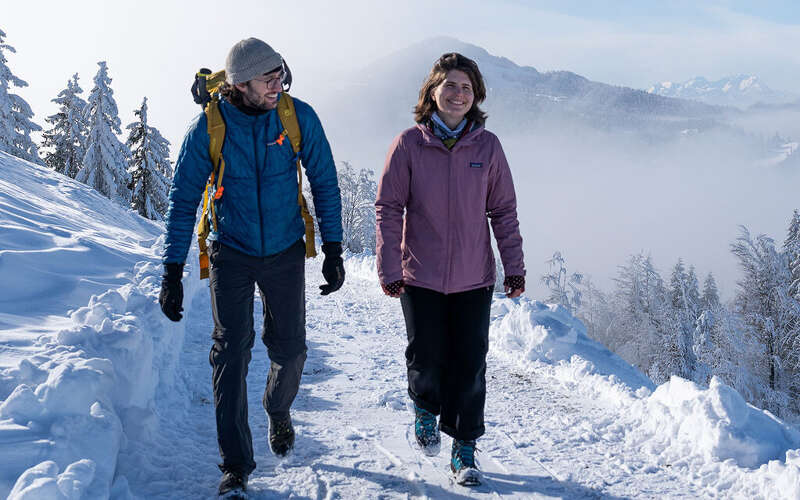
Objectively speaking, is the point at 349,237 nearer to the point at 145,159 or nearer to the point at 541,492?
the point at 145,159

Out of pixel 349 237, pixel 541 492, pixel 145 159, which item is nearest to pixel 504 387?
pixel 541 492

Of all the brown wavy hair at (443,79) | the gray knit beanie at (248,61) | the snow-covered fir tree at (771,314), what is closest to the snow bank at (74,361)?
the gray knit beanie at (248,61)

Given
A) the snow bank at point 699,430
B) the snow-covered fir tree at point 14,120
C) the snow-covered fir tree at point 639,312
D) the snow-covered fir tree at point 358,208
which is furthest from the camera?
the snow-covered fir tree at point 358,208

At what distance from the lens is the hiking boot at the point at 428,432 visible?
3.60 metres

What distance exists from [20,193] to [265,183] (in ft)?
31.8

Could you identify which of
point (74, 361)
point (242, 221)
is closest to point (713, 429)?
point (242, 221)

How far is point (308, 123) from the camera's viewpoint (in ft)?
10.7

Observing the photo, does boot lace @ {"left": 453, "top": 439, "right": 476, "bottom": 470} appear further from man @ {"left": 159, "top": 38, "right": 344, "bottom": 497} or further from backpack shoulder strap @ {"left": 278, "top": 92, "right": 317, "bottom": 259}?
backpack shoulder strap @ {"left": 278, "top": 92, "right": 317, "bottom": 259}

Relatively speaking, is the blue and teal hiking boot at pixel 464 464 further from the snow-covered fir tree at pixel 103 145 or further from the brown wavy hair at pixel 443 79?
the snow-covered fir tree at pixel 103 145

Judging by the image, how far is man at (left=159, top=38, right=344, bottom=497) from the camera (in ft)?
9.99

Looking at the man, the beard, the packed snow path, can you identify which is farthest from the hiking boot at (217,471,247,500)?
the beard

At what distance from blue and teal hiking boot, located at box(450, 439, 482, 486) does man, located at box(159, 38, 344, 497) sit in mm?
1198

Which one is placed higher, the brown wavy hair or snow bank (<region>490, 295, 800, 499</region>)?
the brown wavy hair

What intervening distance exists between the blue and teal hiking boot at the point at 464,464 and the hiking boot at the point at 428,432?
186mm
